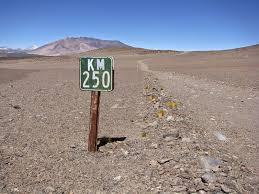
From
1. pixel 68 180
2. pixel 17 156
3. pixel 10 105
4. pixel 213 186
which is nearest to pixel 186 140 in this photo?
pixel 213 186

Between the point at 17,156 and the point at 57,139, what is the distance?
113cm

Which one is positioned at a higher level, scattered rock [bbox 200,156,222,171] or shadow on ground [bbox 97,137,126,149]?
scattered rock [bbox 200,156,222,171]

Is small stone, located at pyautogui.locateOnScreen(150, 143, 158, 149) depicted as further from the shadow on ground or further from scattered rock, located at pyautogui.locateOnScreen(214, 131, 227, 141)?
scattered rock, located at pyautogui.locateOnScreen(214, 131, 227, 141)

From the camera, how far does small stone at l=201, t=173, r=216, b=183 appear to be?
4.52 metres

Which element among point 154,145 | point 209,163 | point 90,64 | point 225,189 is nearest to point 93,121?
point 90,64

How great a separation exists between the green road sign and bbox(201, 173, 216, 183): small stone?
6.37 feet

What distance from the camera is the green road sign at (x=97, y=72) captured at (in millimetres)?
5520

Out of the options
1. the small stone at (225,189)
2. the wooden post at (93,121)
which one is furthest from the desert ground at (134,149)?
the wooden post at (93,121)

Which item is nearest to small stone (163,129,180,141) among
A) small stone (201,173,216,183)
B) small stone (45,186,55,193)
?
small stone (201,173,216,183)

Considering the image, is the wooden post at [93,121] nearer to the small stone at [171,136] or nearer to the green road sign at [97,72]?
the green road sign at [97,72]

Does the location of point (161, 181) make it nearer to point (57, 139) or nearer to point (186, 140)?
point (186, 140)

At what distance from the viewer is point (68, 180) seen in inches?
190

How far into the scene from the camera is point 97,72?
5.57m

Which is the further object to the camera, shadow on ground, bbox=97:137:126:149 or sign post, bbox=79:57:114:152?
shadow on ground, bbox=97:137:126:149
